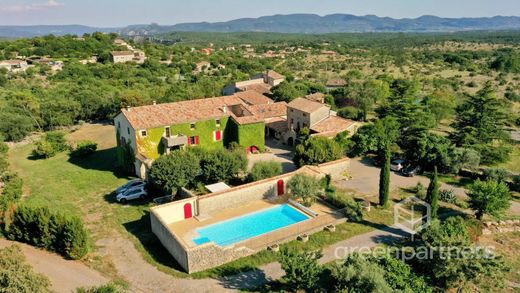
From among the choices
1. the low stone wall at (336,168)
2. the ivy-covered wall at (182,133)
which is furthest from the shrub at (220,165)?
the low stone wall at (336,168)

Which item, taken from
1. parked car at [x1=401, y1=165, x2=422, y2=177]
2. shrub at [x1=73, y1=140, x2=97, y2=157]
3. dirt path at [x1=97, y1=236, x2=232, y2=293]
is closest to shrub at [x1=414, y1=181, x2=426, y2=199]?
parked car at [x1=401, y1=165, x2=422, y2=177]

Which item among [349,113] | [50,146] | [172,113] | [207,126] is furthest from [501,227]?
[50,146]

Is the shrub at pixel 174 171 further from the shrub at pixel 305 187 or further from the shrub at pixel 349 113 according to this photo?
the shrub at pixel 349 113

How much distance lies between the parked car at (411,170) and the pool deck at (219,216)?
35.7 ft

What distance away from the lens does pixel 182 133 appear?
40500 mm

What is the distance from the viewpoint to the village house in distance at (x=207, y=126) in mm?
38912

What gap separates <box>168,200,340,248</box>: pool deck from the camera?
2784 centimetres

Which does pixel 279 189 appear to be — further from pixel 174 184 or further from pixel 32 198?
pixel 32 198

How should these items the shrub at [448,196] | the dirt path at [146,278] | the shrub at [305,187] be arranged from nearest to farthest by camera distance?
the dirt path at [146,278] → the shrub at [305,187] → the shrub at [448,196]

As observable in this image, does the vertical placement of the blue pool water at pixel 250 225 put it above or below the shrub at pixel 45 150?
below

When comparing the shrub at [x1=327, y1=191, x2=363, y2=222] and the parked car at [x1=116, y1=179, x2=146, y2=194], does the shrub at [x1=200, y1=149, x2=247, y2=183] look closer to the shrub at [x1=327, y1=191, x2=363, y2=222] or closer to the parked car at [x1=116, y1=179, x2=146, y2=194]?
the parked car at [x1=116, y1=179, x2=146, y2=194]

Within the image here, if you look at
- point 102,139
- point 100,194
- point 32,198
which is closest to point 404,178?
point 100,194

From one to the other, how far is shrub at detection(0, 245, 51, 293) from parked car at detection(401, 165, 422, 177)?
31.6 m

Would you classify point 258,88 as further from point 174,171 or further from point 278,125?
point 174,171
